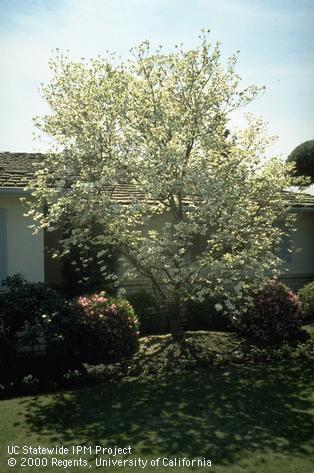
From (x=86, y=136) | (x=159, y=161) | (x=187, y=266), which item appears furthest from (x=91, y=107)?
(x=187, y=266)

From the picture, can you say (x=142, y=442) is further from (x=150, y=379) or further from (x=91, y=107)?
(x=91, y=107)

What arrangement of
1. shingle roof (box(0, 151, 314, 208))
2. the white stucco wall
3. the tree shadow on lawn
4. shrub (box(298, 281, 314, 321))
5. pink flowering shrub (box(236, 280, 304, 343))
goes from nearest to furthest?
1. the tree shadow on lawn
2. the white stucco wall
3. shingle roof (box(0, 151, 314, 208))
4. pink flowering shrub (box(236, 280, 304, 343))
5. shrub (box(298, 281, 314, 321))

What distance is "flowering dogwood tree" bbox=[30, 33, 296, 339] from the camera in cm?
962

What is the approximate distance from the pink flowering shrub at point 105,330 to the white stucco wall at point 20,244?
1.70 metres

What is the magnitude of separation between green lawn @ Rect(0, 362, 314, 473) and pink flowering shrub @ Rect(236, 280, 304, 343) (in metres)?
2.73

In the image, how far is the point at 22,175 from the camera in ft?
41.1

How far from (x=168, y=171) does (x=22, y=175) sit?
471cm

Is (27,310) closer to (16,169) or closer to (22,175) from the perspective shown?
(22,175)

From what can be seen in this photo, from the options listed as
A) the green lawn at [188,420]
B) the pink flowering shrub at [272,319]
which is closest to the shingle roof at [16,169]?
the green lawn at [188,420]

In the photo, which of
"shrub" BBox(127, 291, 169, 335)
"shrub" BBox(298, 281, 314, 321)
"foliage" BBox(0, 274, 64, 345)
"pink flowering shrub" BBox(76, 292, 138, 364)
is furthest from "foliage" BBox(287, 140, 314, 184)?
"foliage" BBox(0, 274, 64, 345)

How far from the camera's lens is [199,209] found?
32.3 feet

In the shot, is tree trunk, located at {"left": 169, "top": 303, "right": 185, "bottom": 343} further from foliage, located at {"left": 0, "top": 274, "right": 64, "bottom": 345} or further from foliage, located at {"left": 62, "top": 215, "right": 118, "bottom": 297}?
foliage, located at {"left": 0, "top": 274, "right": 64, "bottom": 345}

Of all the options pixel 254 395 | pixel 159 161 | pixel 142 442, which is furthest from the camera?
pixel 159 161

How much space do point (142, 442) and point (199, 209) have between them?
199 inches
